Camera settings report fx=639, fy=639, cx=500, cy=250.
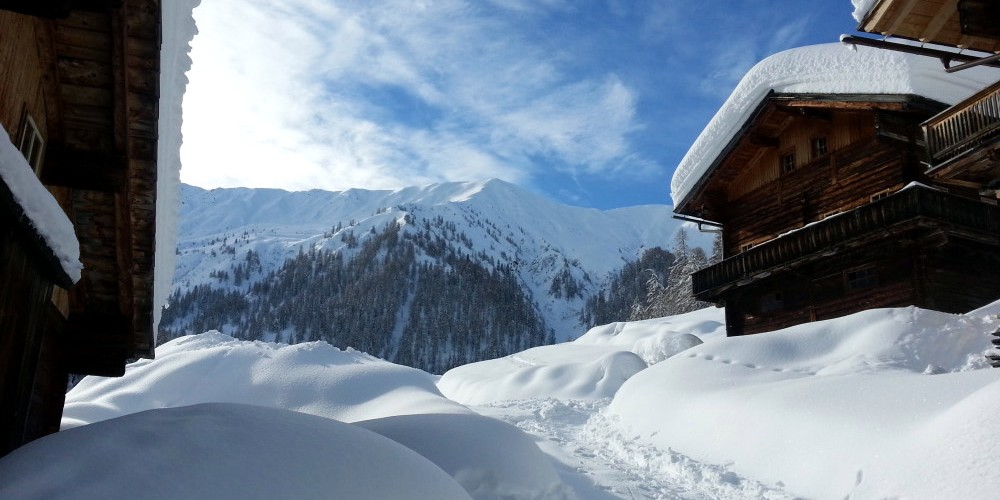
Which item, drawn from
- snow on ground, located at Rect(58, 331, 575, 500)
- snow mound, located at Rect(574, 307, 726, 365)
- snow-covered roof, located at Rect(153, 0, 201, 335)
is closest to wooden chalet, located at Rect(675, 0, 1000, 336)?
snow on ground, located at Rect(58, 331, 575, 500)

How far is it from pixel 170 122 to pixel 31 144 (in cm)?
119

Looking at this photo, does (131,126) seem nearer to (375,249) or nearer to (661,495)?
(661,495)

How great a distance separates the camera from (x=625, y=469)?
405 inches

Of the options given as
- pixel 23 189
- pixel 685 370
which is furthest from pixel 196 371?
pixel 23 189

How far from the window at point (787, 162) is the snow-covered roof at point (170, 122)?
58.8 feet

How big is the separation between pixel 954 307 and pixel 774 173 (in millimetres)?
6546

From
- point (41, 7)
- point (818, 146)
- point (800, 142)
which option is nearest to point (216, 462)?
point (41, 7)

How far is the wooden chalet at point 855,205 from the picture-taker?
37.1 ft

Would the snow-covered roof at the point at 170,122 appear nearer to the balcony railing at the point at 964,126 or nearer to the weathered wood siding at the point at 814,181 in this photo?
the balcony railing at the point at 964,126

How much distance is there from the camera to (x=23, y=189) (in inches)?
153

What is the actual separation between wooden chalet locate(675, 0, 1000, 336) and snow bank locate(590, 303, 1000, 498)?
2.34m

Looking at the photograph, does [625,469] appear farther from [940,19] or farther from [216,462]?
[940,19]

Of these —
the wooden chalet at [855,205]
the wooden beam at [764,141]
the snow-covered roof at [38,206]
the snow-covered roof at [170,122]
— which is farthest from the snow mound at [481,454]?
the wooden beam at [764,141]

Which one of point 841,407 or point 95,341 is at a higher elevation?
point 95,341
